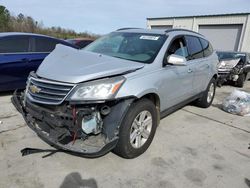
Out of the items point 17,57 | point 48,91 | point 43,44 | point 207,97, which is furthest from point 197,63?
point 17,57

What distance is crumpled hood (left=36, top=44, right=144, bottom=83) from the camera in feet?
8.64

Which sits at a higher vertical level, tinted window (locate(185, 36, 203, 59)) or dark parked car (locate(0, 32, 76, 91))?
tinted window (locate(185, 36, 203, 59))

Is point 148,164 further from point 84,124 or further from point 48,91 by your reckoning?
point 48,91

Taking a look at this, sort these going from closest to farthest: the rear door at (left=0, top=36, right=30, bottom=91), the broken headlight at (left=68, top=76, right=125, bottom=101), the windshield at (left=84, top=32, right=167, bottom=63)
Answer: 1. the broken headlight at (left=68, top=76, right=125, bottom=101)
2. the windshield at (left=84, top=32, right=167, bottom=63)
3. the rear door at (left=0, top=36, right=30, bottom=91)

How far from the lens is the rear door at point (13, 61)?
5102 mm

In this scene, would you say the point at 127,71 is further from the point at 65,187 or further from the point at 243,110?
the point at 243,110

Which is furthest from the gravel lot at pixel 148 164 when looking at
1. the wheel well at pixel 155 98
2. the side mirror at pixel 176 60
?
the side mirror at pixel 176 60

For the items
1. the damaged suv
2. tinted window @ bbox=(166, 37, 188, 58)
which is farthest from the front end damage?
tinted window @ bbox=(166, 37, 188, 58)

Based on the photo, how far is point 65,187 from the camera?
2496mm

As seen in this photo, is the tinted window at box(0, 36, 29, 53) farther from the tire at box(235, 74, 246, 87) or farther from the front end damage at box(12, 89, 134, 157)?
the tire at box(235, 74, 246, 87)

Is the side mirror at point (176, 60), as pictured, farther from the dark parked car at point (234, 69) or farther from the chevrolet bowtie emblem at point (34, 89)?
the dark parked car at point (234, 69)

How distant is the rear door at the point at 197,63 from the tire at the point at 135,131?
162 cm

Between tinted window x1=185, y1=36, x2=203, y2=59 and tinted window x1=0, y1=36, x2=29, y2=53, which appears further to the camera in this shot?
tinted window x1=0, y1=36, x2=29, y2=53

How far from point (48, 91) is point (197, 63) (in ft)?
10.1
